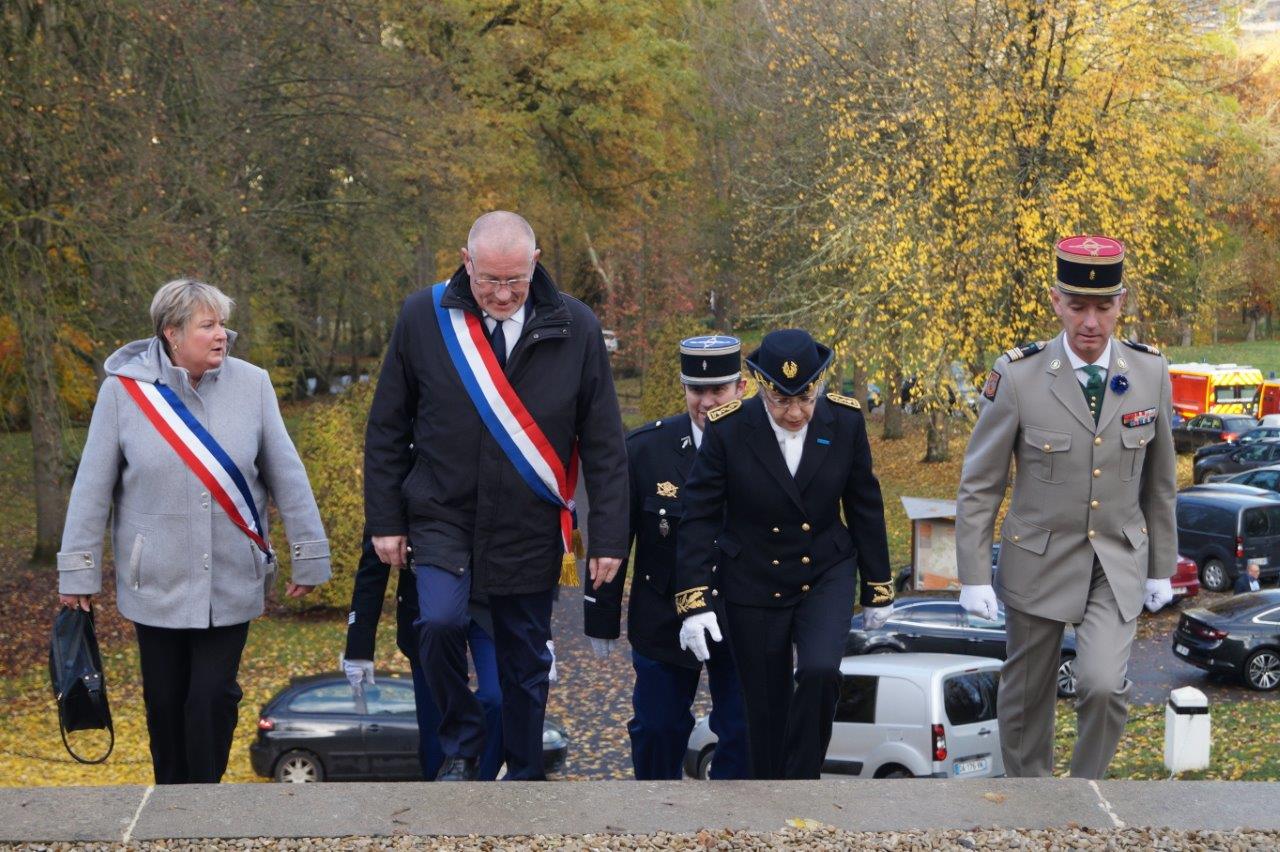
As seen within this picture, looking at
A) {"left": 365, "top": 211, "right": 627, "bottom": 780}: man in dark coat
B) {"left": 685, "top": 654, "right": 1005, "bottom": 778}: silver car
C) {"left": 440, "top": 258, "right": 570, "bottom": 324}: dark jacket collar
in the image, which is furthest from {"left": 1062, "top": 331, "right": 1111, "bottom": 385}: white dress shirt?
{"left": 685, "top": 654, "right": 1005, "bottom": 778}: silver car

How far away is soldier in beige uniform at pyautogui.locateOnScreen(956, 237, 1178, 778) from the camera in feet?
19.7

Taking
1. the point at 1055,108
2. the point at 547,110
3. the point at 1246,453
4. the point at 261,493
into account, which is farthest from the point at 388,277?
the point at 261,493

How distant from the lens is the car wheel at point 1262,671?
2294cm

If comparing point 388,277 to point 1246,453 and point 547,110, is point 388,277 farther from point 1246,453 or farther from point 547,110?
point 1246,453

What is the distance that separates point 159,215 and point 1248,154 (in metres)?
33.4

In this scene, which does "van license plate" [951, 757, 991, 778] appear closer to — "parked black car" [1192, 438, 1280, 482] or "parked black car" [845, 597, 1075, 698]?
"parked black car" [845, 597, 1075, 698]

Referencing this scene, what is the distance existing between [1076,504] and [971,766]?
954 cm

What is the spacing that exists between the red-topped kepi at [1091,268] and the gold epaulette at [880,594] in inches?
53.3

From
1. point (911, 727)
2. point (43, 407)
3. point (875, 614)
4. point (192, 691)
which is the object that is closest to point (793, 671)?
point (875, 614)

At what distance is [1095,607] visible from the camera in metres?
6.05

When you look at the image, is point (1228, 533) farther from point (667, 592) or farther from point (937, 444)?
point (667, 592)

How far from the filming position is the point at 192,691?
→ 19.0 feet

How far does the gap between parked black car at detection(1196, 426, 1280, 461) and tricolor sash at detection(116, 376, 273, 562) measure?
1528 inches

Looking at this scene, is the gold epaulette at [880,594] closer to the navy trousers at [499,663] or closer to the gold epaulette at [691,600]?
the gold epaulette at [691,600]
